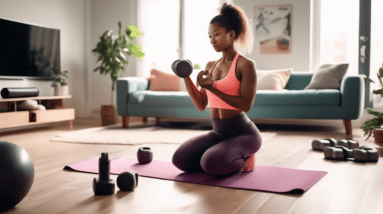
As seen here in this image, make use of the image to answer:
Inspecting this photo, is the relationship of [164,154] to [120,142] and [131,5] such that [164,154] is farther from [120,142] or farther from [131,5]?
[131,5]

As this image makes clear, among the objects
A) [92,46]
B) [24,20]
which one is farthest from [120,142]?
[92,46]

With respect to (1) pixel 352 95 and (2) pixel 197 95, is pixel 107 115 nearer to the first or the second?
(1) pixel 352 95

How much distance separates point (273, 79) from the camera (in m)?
4.57

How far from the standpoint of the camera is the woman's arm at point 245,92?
6.29ft

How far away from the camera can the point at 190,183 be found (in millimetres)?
1926

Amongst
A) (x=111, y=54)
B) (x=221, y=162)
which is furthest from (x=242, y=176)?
(x=111, y=54)

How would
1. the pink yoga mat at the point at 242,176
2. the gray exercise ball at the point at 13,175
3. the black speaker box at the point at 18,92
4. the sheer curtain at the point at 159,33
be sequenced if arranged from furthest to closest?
the sheer curtain at the point at 159,33, the black speaker box at the point at 18,92, the pink yoga mat at the point at 242,176, the gray exercise ball at the point at 13,175

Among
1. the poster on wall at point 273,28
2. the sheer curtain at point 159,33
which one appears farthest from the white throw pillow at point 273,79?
the sheer curtain at point 159,33

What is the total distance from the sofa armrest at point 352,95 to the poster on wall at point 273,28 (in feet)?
4.41

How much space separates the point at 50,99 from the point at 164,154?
8.11ft

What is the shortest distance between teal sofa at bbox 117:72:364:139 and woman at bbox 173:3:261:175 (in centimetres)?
216

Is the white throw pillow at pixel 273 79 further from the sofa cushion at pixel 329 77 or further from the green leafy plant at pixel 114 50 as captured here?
the green leafy plant at pixel 114 50

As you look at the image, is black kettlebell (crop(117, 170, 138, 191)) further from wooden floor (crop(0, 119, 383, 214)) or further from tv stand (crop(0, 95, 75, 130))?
tv stand (crop(0, 95, 75, 130))

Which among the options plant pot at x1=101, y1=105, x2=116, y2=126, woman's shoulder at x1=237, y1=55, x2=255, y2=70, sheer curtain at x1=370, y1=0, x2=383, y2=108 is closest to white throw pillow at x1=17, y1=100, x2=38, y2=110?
plant pot at x1=101, y1=105, x2=116, y2=126
